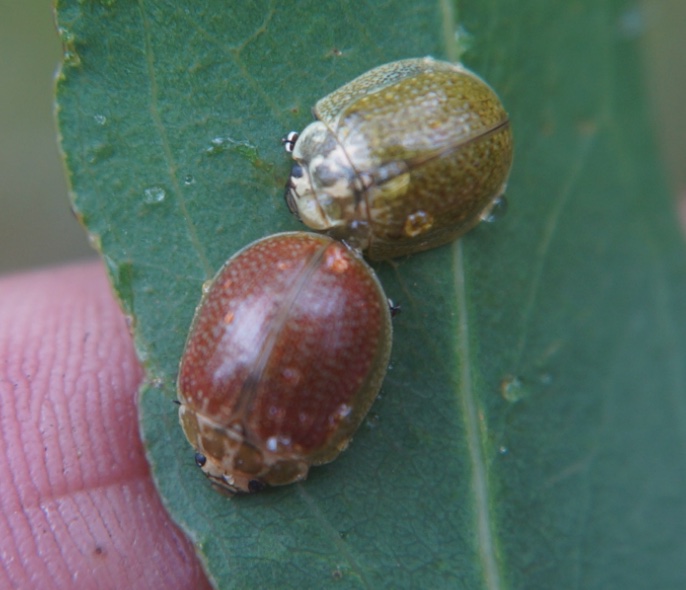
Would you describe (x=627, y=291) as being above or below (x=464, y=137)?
below

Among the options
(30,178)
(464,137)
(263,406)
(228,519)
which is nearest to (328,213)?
(464,137)

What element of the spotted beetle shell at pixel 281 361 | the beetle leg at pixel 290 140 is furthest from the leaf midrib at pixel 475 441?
the beetle leg at pixel 290 140

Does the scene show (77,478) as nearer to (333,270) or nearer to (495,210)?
(333,270)

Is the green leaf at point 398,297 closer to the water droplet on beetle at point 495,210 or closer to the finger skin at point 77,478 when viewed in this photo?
the water droplet on beetle at point 495,210

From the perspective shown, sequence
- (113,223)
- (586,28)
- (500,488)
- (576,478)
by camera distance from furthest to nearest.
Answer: (586,28) → (576,478) → (500,488) → (113,223)

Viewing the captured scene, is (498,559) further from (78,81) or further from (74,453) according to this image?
(78,81)

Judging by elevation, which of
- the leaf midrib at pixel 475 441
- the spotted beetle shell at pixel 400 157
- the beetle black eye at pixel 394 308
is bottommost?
the leaf midrib at pixel 475 441
